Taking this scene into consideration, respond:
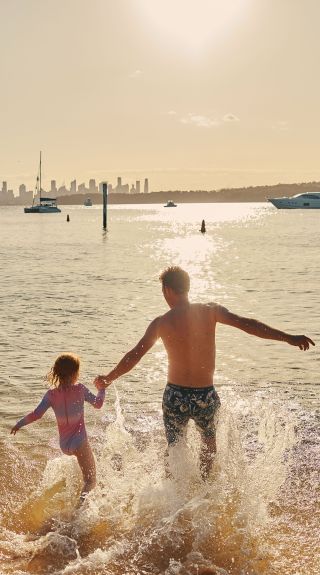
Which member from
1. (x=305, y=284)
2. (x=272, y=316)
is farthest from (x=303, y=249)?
(x=272, y=316)

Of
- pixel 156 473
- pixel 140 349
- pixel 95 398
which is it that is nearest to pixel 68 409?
pixel 95 398

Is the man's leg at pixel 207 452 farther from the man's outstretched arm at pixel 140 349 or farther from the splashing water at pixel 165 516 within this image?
the man's outstretched arm at pixel 140 349

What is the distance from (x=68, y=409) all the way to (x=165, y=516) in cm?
131

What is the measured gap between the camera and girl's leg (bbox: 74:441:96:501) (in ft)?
19.0

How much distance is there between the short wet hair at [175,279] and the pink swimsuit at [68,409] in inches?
46.8

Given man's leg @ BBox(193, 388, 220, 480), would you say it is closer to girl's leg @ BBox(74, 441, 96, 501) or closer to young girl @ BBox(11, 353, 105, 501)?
young girl @ BBox(11, 353, 105, 501)

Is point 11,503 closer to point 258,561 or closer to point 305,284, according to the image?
point 258,561

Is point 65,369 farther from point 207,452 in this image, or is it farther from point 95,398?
point 207,452

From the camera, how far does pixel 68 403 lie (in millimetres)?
5660

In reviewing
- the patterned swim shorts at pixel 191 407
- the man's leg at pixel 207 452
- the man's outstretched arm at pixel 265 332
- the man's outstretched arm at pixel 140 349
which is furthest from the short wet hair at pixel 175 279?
the man's leg at pixel 207 452

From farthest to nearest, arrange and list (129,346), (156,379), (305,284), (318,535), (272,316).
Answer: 1. (305,284)
2. (272,316)
3. (129,346)
4. (156,379)
5. (318,535)

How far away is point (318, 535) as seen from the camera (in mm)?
5633

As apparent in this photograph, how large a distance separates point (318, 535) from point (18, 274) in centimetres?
2689

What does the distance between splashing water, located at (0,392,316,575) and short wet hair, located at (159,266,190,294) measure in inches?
53.3
